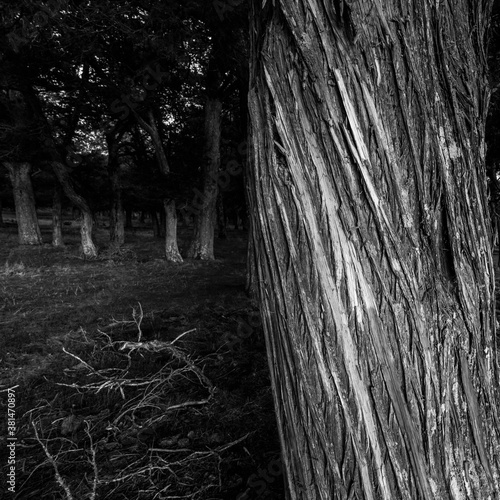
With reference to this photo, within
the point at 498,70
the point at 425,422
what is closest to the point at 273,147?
Result: the point at 425,422

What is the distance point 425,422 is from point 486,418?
26 centimetres

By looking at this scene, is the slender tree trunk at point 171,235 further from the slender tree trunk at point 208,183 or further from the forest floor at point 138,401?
the forest floor at point 138,401

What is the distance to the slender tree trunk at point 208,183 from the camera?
1138cm

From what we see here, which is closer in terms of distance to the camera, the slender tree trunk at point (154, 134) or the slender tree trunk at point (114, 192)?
the slender tree trunk at point (154, 134)

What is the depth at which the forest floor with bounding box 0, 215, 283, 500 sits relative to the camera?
Answer: 1.90 m

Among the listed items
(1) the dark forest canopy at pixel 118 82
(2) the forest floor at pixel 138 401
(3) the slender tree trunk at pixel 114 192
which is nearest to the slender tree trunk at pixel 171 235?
(1) the dark forest canopy at pixel 118 82

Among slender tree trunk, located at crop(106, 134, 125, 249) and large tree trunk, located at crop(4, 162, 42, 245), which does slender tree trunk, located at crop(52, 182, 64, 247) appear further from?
slender tree trunk, located at crop(106, 134, 125, 249)

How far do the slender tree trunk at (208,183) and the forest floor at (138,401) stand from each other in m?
5.82

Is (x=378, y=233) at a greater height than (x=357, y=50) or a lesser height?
lesser

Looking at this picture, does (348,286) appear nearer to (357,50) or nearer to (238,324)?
(357,50)

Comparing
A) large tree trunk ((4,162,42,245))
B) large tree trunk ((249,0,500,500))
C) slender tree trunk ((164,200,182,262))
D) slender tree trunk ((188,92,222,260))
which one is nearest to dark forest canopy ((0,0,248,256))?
slender tree trunk ((188,92,222,260))

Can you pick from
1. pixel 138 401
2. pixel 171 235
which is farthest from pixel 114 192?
pixel 138 401

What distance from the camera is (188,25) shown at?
634cm

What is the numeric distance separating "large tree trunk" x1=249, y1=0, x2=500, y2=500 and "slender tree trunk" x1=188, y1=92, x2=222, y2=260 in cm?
1080
